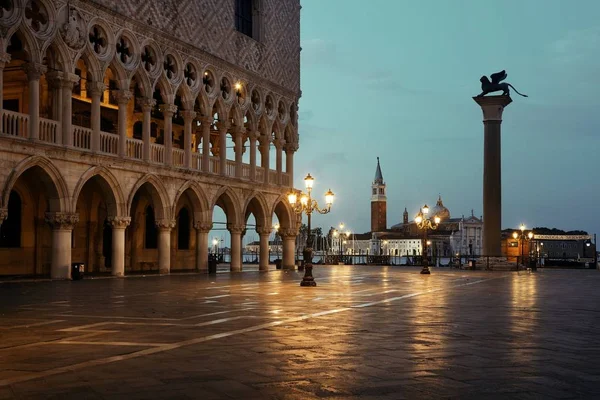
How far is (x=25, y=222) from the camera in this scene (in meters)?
28.5

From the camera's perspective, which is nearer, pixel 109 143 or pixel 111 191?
pixel 111 191

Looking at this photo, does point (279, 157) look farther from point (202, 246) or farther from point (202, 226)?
point (202, 246)

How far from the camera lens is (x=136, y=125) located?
34938 mm

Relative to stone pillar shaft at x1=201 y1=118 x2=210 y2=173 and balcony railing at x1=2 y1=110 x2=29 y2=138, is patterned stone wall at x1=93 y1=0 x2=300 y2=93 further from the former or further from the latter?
balcony railing at x1=2 y1=110 x2=29 y2=138

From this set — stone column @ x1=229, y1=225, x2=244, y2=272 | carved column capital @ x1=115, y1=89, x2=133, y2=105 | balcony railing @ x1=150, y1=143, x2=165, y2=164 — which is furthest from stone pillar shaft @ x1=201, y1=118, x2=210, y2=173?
carved column capital @ x1=115, y1=89, x2=133, y2=105

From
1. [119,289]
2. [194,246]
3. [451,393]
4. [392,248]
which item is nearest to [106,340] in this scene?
[451,393]

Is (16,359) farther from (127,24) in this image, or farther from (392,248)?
(392,248)

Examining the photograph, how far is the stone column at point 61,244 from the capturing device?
2503cm

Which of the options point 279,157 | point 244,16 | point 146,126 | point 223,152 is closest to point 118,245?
point 146,126

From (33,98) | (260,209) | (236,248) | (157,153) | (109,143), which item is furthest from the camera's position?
(260,209)

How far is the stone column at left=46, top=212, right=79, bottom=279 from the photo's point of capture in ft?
82.1

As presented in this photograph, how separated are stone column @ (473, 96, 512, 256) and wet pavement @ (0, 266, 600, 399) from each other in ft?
85.3

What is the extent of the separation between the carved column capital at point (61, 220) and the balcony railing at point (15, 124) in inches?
108

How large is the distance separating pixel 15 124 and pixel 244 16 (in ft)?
53.6
